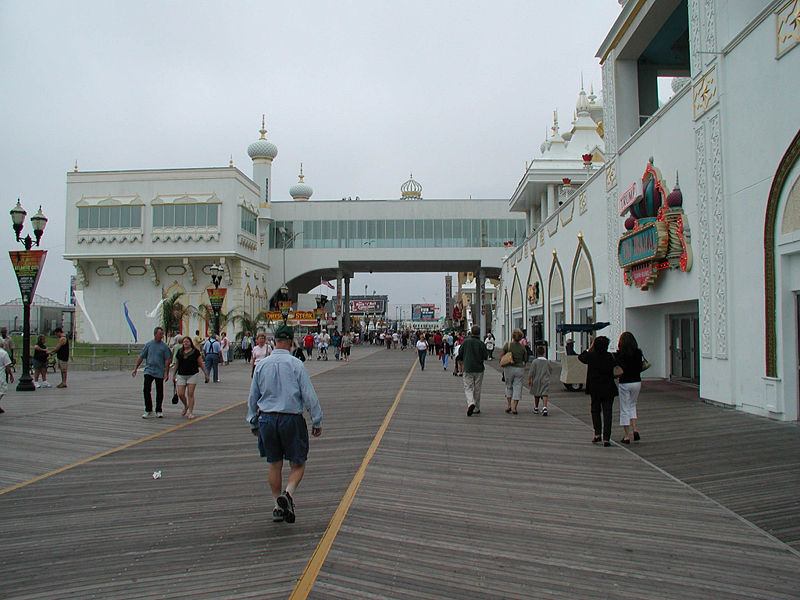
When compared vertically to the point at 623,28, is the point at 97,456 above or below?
below

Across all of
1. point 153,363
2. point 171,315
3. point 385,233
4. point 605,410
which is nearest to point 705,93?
point 605,410

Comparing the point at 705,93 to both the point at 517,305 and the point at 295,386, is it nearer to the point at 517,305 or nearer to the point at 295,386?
the point at 295,386

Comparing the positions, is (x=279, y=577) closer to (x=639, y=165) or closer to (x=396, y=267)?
(x=639, y=165)

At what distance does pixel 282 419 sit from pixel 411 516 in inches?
58.1

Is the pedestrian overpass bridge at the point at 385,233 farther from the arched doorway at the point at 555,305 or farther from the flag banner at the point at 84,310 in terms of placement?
the arched doorway at the point at 555,305

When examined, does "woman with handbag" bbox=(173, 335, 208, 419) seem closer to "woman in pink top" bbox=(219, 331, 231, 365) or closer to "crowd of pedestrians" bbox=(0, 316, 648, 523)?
"crowd of pedestrians" bbox=(0, 316, 648, 523)

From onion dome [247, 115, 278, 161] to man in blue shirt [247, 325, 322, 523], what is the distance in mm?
55004

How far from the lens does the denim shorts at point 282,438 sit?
5.61 meters

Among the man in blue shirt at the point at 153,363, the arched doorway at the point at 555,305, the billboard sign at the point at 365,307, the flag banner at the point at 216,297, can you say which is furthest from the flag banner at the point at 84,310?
the billboard sign at the point at 365,307

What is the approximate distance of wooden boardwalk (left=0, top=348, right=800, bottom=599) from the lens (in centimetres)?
449

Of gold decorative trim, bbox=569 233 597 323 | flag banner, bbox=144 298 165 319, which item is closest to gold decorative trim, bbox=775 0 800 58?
gold decorative trim, bbox=569 233 597 323

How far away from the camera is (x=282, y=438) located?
562 centimetres

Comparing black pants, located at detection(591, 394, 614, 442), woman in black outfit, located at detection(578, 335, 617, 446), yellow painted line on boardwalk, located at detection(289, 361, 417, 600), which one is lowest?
yellow painted line on boardwalk, located at detection(289, 361, 417, 600)

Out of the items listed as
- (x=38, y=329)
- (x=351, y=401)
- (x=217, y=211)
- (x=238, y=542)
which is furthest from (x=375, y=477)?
(x=38, y=329)
